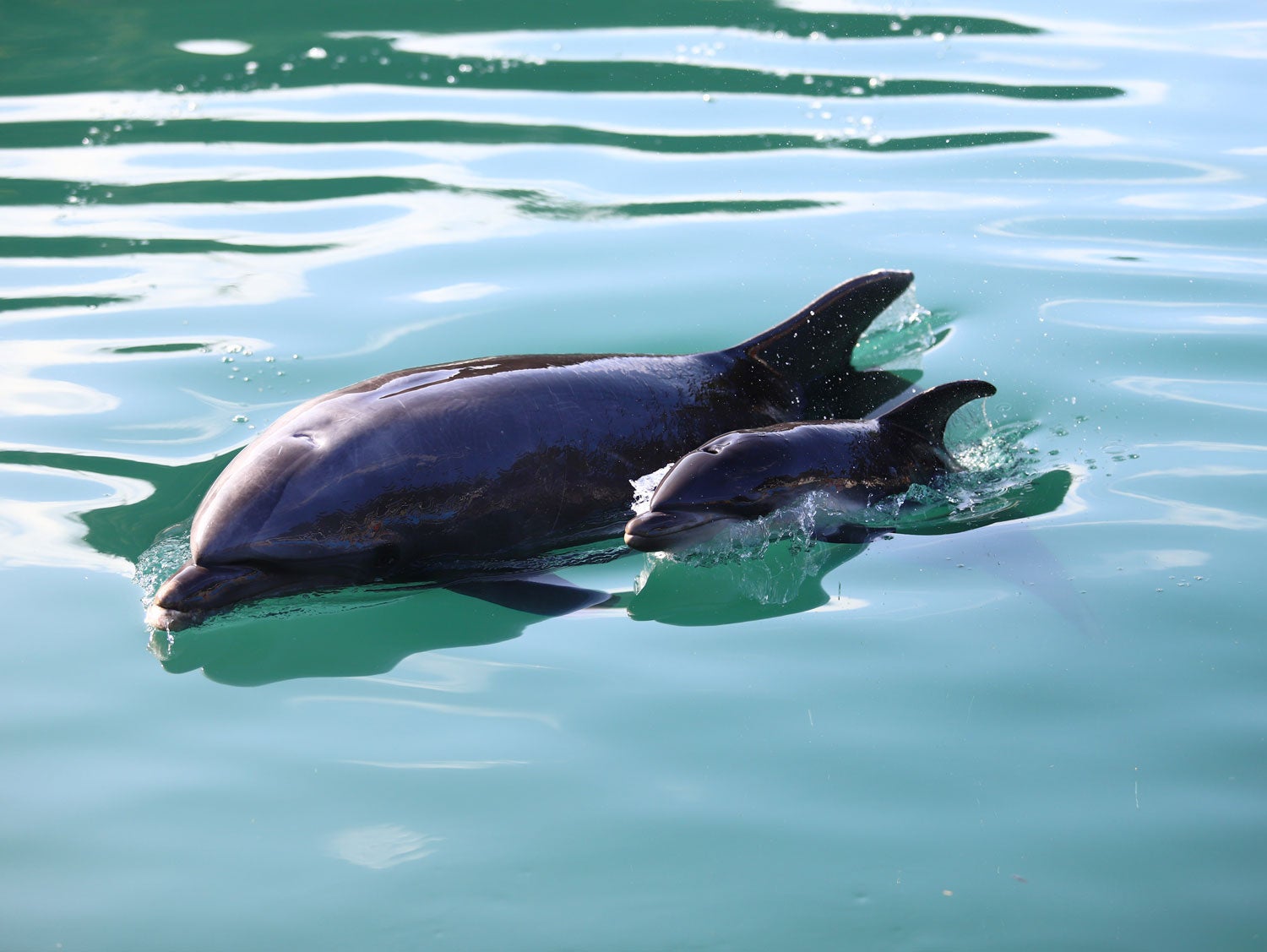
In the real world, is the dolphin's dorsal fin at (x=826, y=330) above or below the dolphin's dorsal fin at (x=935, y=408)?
above

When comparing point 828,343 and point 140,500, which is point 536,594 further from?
point 828,343

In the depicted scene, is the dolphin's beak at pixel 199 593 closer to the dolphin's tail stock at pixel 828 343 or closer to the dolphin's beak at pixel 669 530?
the dolphin's beak at pixel 669 530

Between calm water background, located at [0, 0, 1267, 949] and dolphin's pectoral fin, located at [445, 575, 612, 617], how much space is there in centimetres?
10

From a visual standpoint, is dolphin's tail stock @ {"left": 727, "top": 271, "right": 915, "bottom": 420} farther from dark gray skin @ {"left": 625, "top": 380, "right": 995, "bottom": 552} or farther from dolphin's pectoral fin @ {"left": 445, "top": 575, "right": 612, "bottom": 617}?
dolphin's pectoral fin @ {"left": 445, "top": 575, "right": 612, "bottom": 617}

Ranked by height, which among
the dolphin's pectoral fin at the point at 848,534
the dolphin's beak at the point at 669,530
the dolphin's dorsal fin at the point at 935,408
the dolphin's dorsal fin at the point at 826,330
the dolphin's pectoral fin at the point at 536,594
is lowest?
the dolphin's pectoral fin at the point at 536,594

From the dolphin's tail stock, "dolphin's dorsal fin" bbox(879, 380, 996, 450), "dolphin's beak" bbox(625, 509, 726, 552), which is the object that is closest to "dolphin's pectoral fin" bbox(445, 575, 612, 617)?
"dolphin's beak" bbox(625, 509, 726, 552)

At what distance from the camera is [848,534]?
727 centimetres

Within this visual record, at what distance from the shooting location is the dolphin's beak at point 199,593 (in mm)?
6172

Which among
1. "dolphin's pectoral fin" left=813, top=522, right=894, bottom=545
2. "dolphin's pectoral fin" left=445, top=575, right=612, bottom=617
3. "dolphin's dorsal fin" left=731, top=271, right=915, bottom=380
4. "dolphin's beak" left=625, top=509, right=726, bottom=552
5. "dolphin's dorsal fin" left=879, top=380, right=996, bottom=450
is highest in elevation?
"dolphin's dorsal fin" left=731, top=271, right=915, bottom=380

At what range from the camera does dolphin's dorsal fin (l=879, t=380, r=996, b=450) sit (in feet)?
25.1

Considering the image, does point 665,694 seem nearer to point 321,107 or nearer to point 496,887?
point 496,887

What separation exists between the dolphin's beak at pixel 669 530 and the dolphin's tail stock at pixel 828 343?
1.68 metres

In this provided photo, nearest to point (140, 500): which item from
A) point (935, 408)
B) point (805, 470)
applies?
point (805, 470)

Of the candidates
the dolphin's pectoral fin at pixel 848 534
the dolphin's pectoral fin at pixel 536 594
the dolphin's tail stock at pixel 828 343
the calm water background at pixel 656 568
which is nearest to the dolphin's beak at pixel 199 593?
the calm water background at pixel 656 568
